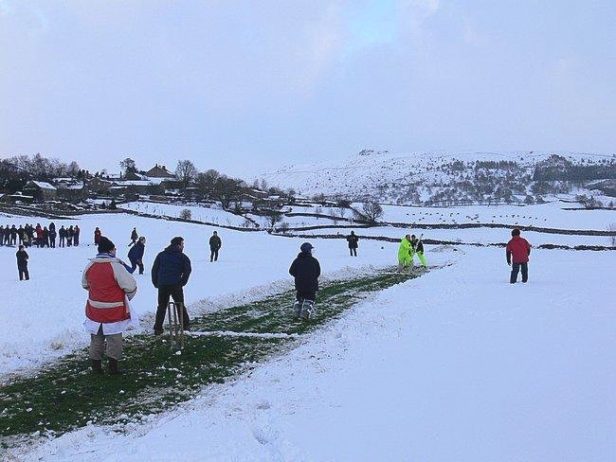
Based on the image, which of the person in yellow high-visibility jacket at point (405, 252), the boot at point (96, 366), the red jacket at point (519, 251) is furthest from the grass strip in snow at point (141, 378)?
the person in yellow high-visibility jacket at point (405, 252)

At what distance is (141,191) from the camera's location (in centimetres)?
10288

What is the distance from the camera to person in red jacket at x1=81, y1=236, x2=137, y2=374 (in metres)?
7.87

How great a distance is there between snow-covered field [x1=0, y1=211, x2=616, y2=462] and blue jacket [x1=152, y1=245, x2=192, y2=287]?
155cm

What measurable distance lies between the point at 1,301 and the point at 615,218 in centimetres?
6664

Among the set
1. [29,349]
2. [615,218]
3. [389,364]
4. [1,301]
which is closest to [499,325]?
[389,364]

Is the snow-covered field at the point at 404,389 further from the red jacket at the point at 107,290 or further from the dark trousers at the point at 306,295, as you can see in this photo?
the red jacket at the point at 107,290

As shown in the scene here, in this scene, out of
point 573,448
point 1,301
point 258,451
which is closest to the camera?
point 573,448

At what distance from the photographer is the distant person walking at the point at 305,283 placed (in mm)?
12461

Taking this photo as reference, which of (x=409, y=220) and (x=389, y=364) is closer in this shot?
(x=389, y=364)

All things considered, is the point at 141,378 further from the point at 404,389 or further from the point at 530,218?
the point at 530,218

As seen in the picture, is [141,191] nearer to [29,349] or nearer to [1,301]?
[1,301]

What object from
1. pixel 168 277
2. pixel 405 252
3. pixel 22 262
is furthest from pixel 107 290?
pixel 405 252

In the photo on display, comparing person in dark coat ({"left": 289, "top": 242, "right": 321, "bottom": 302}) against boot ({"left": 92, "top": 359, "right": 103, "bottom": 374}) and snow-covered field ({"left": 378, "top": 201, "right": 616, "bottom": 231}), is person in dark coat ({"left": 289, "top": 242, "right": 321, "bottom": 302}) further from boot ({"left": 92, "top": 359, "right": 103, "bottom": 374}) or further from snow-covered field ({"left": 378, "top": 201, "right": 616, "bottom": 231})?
snow-covered field ({"left": 378, "top": 201, "right": 616, "bottom": 231})

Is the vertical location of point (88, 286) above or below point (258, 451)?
above
